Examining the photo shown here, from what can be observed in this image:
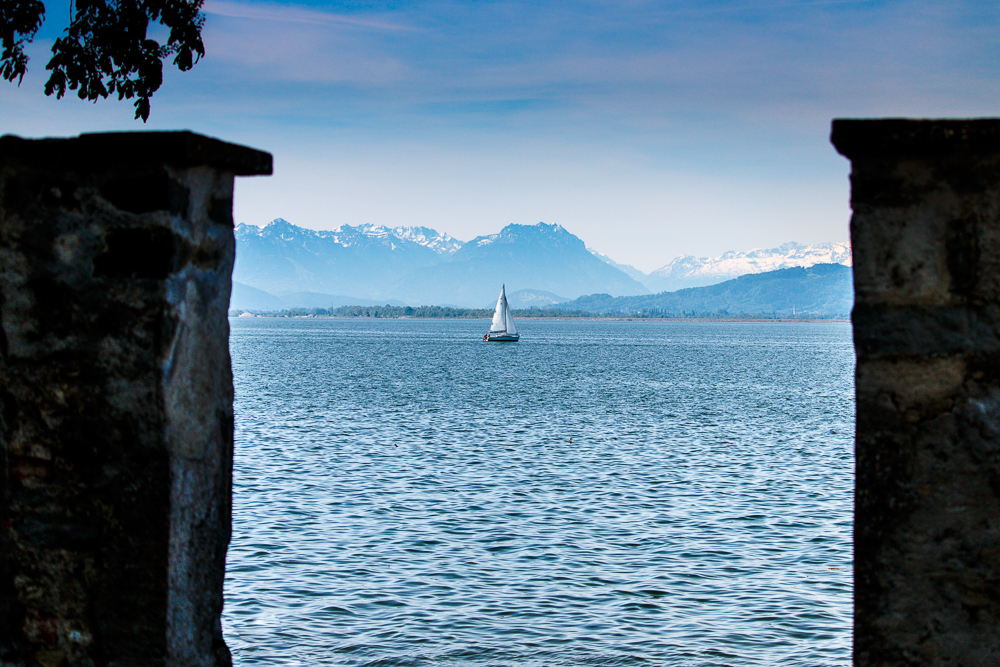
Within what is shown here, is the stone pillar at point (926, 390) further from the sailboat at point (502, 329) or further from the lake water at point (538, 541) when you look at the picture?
the sailboat at point (502, 329)

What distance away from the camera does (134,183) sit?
3555 millimetres

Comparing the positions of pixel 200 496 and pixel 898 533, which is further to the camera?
pixel 200 496

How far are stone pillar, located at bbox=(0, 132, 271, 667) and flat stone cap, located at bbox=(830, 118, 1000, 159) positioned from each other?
7.85ft

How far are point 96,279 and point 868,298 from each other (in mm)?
2876

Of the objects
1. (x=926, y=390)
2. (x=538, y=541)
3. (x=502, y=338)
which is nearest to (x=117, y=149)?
(x=926, y=390)

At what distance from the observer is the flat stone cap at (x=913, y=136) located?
3107 mm

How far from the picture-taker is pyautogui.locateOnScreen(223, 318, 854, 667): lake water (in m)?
9.42

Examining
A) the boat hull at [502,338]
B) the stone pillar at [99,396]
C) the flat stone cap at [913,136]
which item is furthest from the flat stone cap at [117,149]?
the boat hull at [502,338]

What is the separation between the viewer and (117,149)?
3.54 m

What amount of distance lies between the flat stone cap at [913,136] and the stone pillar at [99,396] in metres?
2.39

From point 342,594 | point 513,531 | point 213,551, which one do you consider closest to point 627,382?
point 513,531

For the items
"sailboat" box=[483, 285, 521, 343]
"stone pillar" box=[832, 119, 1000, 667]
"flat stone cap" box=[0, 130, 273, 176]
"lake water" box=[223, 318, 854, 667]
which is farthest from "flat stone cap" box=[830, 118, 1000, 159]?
"sailboat" box=[483, 285, 521, 343]

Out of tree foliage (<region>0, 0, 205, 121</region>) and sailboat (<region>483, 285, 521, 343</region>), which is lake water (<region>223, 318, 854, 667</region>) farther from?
sailboat (<region>483, 285, 521, 343</region>)

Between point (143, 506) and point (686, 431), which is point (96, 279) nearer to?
point (143, 506)
